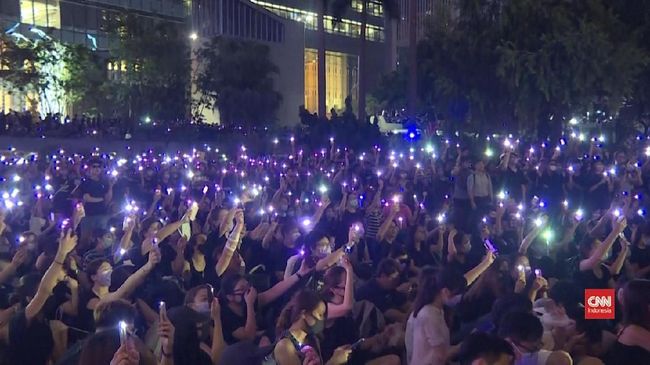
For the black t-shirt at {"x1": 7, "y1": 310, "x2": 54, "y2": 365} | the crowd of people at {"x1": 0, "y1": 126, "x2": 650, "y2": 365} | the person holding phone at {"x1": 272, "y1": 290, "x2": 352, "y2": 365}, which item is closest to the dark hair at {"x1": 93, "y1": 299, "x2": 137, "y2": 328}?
the crowd of people at {"x1": 0, "y1": 126, "x2": 650, "y2": 365}

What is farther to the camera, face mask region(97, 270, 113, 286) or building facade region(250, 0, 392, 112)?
building facade region(250, 0, 392, 112)

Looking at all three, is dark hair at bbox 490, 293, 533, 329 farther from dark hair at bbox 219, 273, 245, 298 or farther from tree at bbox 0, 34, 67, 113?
tree at bbox 0, 34, 67, 113

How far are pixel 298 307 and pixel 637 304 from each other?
6.11 ft

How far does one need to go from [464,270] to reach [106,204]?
6032 mm

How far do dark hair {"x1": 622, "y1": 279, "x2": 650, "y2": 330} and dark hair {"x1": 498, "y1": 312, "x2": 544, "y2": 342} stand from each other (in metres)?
0.54

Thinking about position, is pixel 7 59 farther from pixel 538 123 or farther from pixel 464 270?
pixel 464 270

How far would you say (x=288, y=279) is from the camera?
19.6 ft

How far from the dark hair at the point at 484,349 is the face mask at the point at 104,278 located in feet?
9.93

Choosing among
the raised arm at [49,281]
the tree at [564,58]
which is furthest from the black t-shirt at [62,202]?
the tree at [564,58]

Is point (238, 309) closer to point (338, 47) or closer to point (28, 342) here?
point (28, 342)

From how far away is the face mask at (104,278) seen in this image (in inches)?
221

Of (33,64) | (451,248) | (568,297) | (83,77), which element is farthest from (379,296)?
(83,77)

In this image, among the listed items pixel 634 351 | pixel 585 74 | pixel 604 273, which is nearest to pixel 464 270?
pixel 604 273

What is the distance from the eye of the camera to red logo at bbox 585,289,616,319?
5.01 meters
